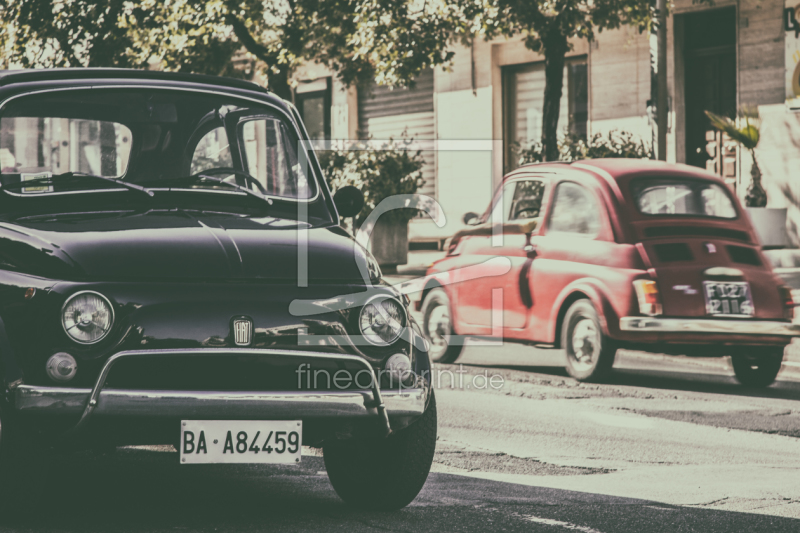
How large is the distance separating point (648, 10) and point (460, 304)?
278 inches

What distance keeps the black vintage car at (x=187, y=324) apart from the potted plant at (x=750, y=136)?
13630 millimetres

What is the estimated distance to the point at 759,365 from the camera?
944cm

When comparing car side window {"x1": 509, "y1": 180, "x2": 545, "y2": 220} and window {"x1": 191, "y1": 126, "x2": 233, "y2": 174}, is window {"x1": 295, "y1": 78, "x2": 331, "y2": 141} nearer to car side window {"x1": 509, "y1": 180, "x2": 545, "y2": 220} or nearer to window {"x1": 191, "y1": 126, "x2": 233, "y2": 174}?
car side window {"x1": 509, "y1": 180, "x2": 545, "y2": 220}

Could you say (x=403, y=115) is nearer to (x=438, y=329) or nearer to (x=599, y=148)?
(x=599, y=148)

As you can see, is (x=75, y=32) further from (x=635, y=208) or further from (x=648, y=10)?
(x=635, y=208)

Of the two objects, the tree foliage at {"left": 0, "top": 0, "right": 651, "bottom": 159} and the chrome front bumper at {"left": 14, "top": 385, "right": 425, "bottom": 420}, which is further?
the tree foliage at {"left": 0, "top": 0, "right": 651, "bottom": 159}

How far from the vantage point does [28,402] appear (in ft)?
13.2

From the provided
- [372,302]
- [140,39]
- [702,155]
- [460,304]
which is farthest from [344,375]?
[702,155]

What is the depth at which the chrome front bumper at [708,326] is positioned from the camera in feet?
28.8

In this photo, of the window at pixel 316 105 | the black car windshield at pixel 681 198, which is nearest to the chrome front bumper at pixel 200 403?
the black car windshield at pixel 681 198

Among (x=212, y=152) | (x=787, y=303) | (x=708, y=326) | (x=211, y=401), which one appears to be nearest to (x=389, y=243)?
(x=787, y=303)

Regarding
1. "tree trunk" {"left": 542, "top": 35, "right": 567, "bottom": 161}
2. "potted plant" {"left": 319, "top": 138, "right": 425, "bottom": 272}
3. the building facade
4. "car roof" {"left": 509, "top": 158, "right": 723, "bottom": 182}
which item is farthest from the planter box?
"car roof" {"left": 509, "top": 158, "right": 723, "bottom": 182}

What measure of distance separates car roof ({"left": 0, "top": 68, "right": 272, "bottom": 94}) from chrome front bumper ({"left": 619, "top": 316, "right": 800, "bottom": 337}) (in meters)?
4.11

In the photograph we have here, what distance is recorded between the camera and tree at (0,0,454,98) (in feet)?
51.8
